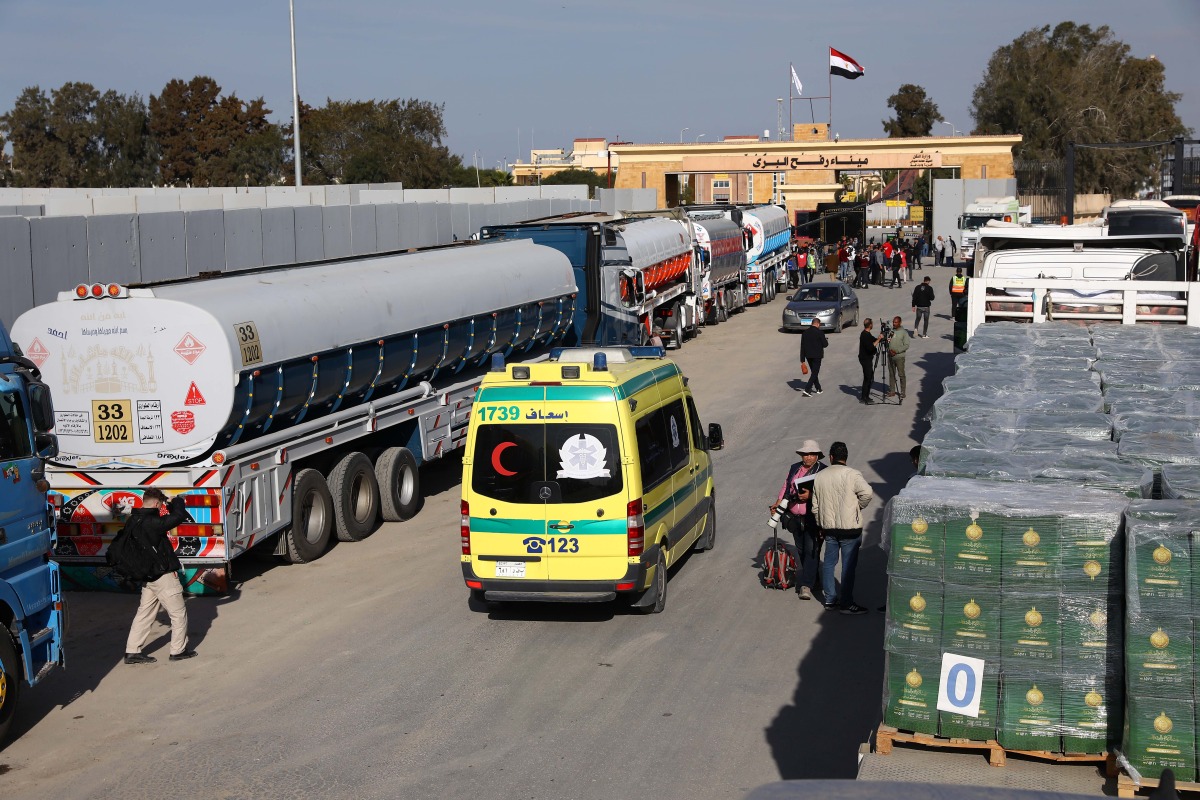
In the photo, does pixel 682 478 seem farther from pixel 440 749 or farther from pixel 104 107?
pixel 104 107

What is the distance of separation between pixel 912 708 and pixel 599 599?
4653mm

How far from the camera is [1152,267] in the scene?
61.4 ft

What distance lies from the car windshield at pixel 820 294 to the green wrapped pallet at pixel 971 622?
99.8 feet

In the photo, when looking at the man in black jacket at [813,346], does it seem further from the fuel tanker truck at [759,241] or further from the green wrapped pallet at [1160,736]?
the green wrapped pallet at [1160,736]

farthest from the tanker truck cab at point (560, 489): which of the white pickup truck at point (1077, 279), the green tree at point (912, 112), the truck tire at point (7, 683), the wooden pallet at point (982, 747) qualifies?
the green tree at point (912, 112)

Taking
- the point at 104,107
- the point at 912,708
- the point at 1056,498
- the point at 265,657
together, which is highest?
the point at 104,107

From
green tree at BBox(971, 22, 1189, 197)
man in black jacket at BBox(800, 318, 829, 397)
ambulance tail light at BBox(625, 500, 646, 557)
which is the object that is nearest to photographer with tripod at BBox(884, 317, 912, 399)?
man in black jacket at BBox(800, 318, 829, 397)

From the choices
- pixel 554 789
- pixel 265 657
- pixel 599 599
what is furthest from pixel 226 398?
pixel 554 789

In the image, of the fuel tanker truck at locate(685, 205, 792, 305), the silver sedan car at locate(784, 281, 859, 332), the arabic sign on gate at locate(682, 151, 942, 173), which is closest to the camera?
the silver sedan car at locate(784, 281, 859, 332)

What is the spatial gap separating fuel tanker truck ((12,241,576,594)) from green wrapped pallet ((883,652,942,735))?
25.5ft

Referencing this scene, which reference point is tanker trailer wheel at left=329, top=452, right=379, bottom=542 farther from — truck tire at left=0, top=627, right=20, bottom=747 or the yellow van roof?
truck tire at left=0, top=627, right=20, bottom=747

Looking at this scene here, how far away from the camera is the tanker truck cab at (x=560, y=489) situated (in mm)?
11383

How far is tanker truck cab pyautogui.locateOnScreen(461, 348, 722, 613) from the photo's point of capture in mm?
11383

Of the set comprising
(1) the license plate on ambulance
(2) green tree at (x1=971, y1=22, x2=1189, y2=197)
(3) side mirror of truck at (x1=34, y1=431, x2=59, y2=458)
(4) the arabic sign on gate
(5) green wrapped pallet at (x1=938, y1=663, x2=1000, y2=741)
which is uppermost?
(2) green tree at (x1=971, y1=22, x2=1189, y2=197)
